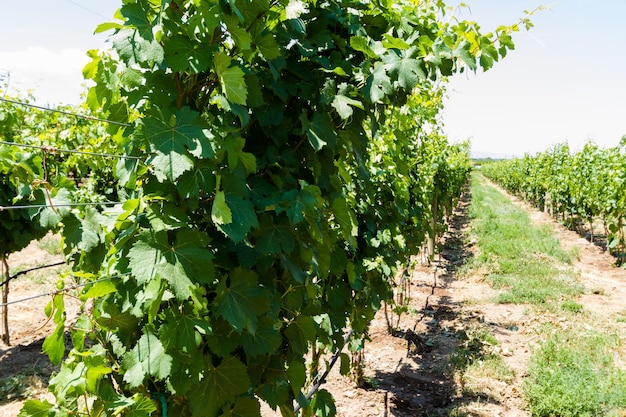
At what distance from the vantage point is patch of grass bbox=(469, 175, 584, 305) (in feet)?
27.7

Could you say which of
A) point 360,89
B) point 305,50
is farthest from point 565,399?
point 305,50

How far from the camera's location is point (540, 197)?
23156 mm

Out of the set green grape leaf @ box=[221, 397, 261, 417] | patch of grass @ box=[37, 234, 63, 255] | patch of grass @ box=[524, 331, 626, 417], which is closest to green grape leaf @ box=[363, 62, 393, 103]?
green grape leaf @ box=[221, 397, 261, 417]

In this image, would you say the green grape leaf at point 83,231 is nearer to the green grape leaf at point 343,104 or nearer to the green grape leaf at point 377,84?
the green grape leaf at point 343,104

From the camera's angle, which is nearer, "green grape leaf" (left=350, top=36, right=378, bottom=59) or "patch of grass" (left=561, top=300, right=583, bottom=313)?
"green grape leaf" (left=350, top=36, right=378, bottom=59)

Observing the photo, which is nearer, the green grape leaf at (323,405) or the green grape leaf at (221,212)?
the green grape leaf at (221,212)

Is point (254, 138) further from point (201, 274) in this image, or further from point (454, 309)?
point (454, 309)

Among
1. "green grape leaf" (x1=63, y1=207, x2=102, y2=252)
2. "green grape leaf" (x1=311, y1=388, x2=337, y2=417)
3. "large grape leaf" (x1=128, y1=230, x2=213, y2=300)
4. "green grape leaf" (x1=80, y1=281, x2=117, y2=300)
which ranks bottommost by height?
"green grape leaf" (x1=311, y1=388, x2=337, y2=417)

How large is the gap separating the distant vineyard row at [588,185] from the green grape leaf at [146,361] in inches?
483

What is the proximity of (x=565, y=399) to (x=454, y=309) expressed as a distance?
11.1 ft

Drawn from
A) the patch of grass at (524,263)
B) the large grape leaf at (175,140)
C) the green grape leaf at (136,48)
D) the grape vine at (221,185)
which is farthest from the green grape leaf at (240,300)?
the patch of grass at (524,263)

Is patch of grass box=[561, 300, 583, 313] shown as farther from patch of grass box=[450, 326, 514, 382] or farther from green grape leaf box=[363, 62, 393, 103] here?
green grape leaf box=[363, 62, 393, 103]

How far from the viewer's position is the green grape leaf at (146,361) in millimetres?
1413

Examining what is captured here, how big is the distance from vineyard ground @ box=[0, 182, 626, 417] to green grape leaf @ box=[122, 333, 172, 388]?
121 cm
